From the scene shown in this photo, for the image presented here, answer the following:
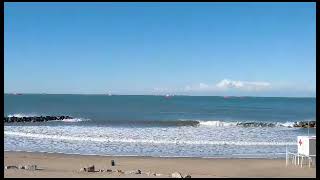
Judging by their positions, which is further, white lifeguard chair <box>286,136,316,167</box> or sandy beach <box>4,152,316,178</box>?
white lifeguard chair <box>286,136,316,167</box>

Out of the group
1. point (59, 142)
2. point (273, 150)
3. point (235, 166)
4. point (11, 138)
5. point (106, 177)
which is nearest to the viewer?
point (106, 177)

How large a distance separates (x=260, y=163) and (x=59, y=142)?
12.5 meters

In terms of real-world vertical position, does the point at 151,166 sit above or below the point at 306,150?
below

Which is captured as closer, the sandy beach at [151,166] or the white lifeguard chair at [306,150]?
the sandy beach at [151,166]

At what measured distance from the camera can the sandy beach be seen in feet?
50.9

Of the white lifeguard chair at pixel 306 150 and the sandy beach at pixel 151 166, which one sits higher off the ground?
the white lifeguard chair at pixel 306 150

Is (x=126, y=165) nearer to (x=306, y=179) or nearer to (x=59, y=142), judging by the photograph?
(x=306, y=179)

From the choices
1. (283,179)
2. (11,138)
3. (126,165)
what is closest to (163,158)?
(126,165)

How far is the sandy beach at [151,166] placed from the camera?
15508 millimetres

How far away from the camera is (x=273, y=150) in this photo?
24.6m

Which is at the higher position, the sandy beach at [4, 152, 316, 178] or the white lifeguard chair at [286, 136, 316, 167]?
the white lifeguard chair at [286, 136, 316, 167]

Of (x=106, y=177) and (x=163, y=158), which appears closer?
(x=106, y=177)

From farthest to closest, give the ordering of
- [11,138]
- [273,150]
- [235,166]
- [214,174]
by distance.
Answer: [11,138], [273,150], [235,166], [214,174]

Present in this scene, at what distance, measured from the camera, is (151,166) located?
18328mm
